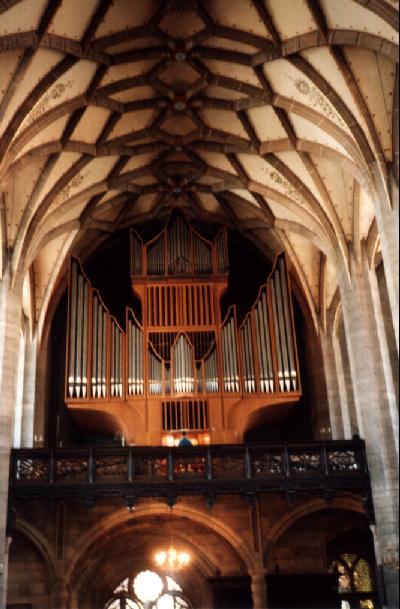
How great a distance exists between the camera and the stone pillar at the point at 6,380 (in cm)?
1604

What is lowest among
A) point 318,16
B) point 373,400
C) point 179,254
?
point 373,400

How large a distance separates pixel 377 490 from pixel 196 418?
5.42 metres

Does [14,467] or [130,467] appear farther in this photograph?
[130,467]

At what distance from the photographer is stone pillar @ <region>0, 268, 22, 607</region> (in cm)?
1604

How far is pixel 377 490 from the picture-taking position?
16656 millimetres

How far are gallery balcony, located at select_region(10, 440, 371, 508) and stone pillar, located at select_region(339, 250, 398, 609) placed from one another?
1.52 feet

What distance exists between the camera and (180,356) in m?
20.7

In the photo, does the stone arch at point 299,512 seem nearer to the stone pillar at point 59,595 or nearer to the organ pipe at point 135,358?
the organ pipe at point 135,358

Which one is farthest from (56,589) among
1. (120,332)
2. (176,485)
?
(120,332)

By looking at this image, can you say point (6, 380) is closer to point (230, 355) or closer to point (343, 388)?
point (230, 355)

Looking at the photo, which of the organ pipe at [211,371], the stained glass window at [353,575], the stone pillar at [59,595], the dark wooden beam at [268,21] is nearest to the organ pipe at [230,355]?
the organ pipe at [211,371]

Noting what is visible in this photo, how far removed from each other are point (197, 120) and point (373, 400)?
866 centimetres

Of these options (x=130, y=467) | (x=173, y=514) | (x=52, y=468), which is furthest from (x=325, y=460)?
(x=52, y=468)

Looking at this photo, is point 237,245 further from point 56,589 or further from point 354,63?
point 56,589
